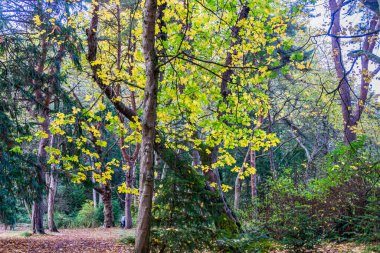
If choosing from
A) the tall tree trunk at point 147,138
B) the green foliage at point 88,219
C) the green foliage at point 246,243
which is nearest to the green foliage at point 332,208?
the green foliage at point 246,243

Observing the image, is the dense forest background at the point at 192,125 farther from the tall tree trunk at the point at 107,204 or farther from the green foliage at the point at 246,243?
the tall tree trunk at the point at 107,204

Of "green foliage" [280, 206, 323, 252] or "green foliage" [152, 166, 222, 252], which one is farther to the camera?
"green foliage" [280, 206, 323, 252]

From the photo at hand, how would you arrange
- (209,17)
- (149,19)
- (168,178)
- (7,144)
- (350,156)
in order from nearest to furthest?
(149,19)
(168,178)
(209,17)
(7,144)
(350,156)

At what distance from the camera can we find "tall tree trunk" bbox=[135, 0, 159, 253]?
10.5 ft

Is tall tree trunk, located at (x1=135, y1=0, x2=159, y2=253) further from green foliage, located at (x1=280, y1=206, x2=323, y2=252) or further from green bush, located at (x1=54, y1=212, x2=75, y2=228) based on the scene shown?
green bush, located at (x1=54, y1=212, x2=75, y2=228)

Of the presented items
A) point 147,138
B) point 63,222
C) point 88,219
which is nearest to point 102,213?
point 88,219

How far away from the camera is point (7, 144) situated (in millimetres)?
7945

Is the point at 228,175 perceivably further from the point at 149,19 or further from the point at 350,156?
the point at 149,19

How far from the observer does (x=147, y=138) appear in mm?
3301

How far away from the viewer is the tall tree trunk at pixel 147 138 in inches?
126

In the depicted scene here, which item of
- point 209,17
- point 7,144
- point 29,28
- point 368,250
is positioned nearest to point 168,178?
point 209,17

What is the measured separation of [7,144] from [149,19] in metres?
6.13

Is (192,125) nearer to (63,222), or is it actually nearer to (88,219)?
(88,219)

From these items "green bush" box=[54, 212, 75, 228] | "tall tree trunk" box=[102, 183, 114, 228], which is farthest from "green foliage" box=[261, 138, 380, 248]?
"green bush" box=[54, 212, 75, 228]
